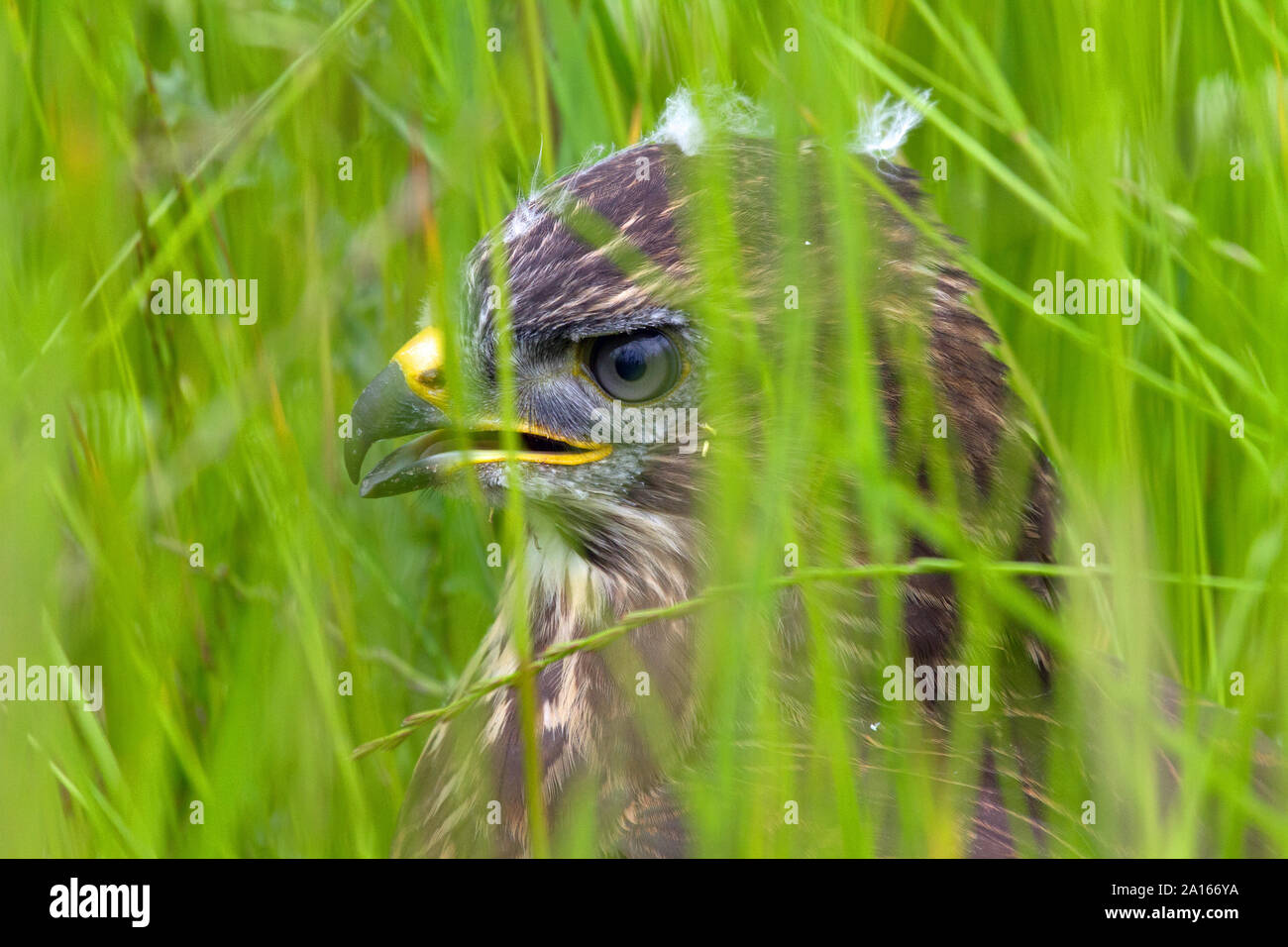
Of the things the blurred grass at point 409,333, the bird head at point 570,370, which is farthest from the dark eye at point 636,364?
the blurred grass at point 409,333

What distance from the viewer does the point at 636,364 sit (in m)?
2.19

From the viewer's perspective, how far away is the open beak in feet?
7.29

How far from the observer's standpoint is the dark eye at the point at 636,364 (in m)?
2.19

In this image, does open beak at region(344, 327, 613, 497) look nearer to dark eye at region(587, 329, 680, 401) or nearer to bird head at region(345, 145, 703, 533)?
bird head at region(345, 145, 703, 533)

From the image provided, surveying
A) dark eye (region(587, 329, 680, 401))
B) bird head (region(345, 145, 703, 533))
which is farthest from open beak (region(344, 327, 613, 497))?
dark eye (region(587, 329, 680, 401))

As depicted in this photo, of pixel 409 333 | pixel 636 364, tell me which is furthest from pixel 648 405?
pixel 409 333

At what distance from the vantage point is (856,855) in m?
1.76

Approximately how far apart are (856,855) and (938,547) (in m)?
0.69

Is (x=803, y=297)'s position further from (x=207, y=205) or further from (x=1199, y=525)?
Answer: (x=207, y=205)

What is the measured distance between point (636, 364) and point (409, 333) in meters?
0.86

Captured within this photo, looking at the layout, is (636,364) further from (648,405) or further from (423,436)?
(423,436)

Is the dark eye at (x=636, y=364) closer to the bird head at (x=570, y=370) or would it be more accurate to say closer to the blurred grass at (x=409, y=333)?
the bird head at (x=570, y=370)
